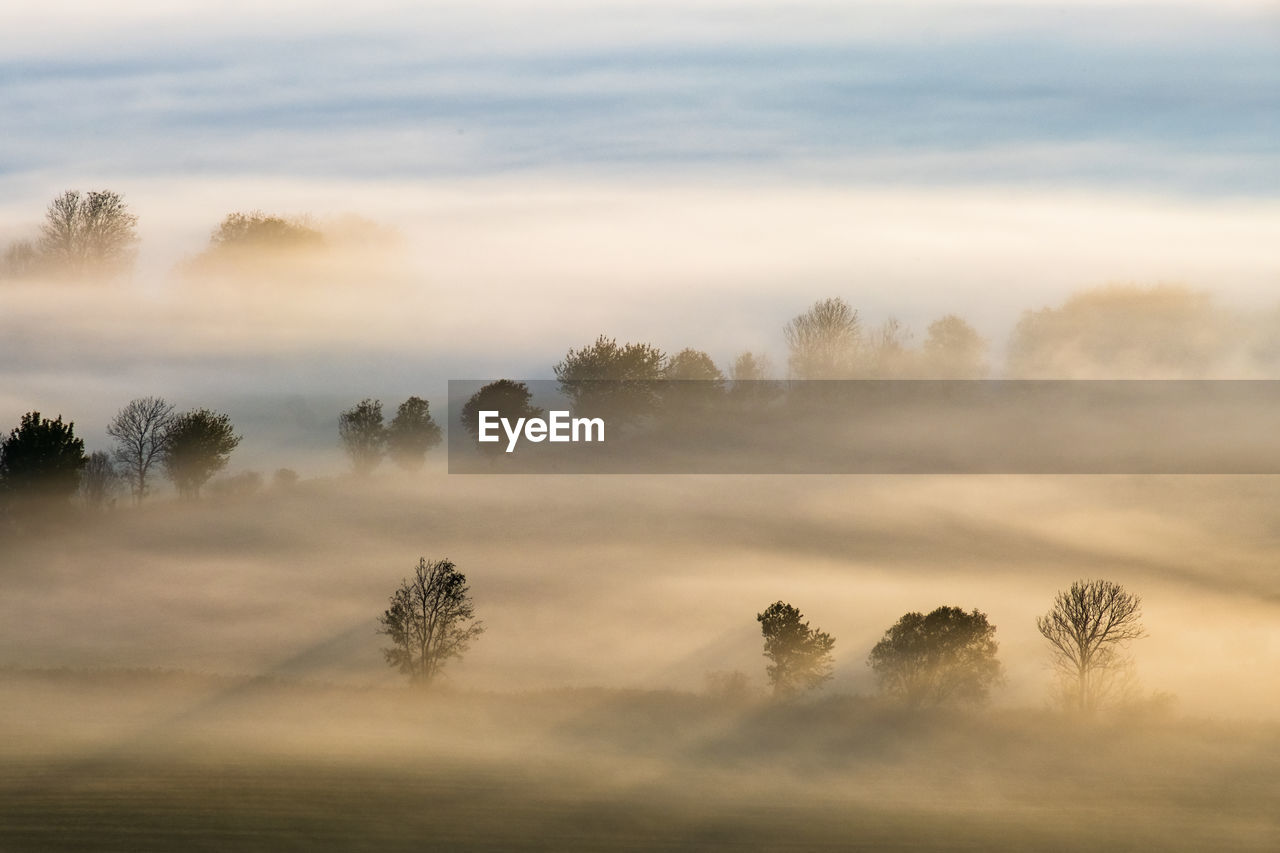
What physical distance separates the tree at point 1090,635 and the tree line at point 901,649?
143mm

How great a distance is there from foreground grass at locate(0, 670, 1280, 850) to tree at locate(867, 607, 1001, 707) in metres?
8.20

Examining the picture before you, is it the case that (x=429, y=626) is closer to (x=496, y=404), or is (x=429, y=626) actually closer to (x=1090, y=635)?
(x=1090, y=635)

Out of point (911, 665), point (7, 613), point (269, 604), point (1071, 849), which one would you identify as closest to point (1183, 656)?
point (911, 665)

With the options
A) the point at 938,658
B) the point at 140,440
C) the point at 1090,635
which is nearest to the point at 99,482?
the point at 140,440

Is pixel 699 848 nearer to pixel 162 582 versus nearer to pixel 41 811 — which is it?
pixel 41 811

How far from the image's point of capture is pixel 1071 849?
88812 mm

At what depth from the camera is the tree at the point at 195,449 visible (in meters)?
169

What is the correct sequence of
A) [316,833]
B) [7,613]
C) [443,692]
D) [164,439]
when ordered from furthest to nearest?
[164,439] → [7,613] → [443,692] → [316,833]

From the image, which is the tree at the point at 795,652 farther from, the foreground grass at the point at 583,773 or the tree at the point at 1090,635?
the tree at the point at 1090,635

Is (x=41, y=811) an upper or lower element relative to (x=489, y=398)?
lower

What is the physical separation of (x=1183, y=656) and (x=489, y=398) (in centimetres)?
7736

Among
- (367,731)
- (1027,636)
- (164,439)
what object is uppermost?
(164,439)

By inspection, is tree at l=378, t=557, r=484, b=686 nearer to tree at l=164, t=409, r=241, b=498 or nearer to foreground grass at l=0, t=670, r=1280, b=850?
foreground grass at l=0, t=670, r=1280, b=850

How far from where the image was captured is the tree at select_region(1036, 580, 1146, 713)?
5256 inches
